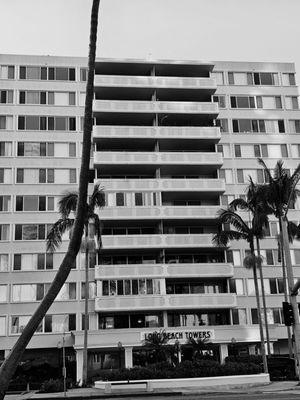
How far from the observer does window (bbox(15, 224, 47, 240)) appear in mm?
56188

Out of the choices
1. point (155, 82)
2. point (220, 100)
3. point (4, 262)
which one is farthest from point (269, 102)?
point (4, 262)

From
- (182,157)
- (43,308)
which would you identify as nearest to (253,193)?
(182,157)

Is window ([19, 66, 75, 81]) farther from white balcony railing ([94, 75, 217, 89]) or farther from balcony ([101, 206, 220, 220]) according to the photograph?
balcony ([101, 206, 220, 220])

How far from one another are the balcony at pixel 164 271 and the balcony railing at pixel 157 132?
13388mm

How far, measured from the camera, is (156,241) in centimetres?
5444

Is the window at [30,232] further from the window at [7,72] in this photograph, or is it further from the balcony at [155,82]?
the window at [7,72]

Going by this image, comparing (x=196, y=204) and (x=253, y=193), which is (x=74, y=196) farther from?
(x=196, y=204)

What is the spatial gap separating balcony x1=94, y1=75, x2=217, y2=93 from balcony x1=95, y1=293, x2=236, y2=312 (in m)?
22.3

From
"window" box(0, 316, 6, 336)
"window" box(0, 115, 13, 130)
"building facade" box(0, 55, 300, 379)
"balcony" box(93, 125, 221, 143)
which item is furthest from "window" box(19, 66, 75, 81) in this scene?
"window" box(0, 316, 6, 336)

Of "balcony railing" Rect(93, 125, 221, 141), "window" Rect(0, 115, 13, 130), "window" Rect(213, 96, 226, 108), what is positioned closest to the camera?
"balcony railing" Rect(93, 125, 221, 141)

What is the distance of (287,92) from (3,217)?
33.8 metres

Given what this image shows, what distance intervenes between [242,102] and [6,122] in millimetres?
25463

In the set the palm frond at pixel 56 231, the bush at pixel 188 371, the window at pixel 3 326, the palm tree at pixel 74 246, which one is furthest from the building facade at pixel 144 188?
the palm tree at pixel 74 246

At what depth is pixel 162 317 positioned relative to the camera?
5328 cm
